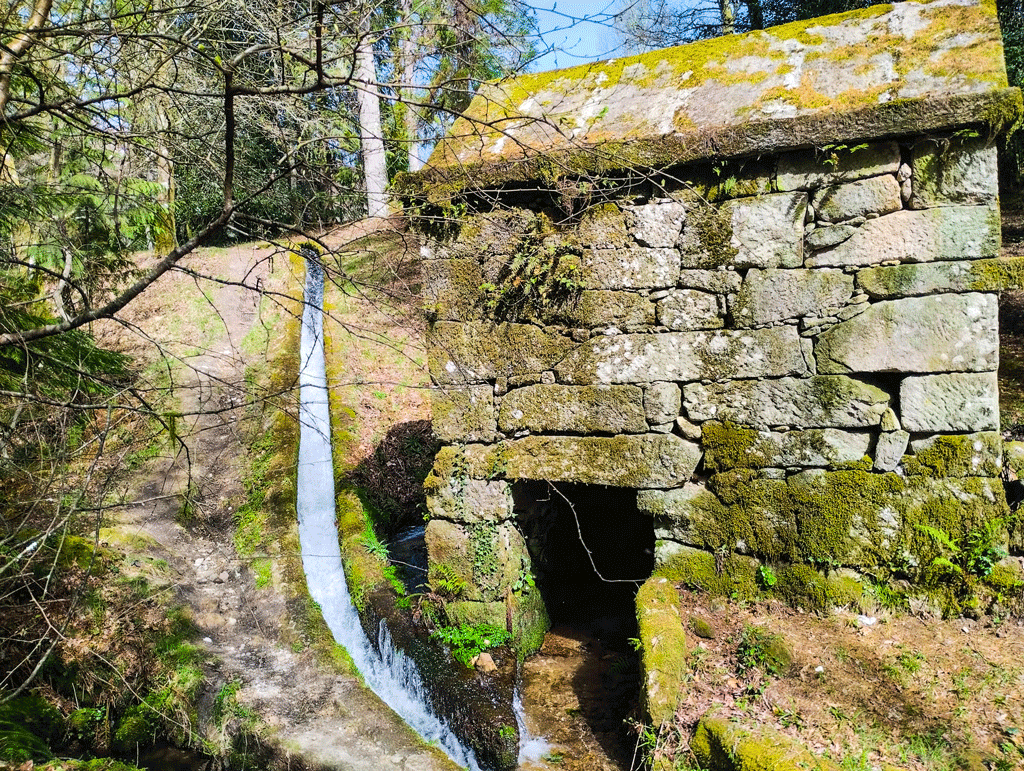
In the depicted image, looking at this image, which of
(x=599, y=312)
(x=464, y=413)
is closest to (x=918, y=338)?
(x=599, y=312)

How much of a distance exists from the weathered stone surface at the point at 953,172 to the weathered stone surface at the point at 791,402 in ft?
3.25

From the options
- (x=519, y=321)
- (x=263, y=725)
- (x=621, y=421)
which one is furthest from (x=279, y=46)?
(x=263, y=725)

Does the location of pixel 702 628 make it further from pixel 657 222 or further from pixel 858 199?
pixel 858 199

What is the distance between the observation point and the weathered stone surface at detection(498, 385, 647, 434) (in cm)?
397

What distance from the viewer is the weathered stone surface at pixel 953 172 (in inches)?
129

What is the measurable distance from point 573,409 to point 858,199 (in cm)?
189

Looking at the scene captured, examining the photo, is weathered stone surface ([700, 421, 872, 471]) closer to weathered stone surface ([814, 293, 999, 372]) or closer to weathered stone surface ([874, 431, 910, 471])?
weathered stone surface ([874, 431, 910, 471])

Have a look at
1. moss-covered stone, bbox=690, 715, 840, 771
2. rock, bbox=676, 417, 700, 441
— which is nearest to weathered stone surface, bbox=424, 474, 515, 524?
rock, bbox=676, 417, 700, 441

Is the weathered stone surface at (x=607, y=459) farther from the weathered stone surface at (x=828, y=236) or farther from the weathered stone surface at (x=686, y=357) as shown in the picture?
the weathered stone surface at (x=828, y=236)

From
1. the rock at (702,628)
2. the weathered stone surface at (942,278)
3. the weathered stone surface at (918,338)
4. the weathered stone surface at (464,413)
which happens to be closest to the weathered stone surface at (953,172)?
the weathered stone surface at (942,278)

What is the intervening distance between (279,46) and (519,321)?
7.28ft

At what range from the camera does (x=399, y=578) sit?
5.71 m

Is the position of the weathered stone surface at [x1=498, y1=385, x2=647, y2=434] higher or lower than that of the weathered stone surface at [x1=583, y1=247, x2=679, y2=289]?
lower

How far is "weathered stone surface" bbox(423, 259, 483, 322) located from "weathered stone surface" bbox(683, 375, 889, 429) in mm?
1420
